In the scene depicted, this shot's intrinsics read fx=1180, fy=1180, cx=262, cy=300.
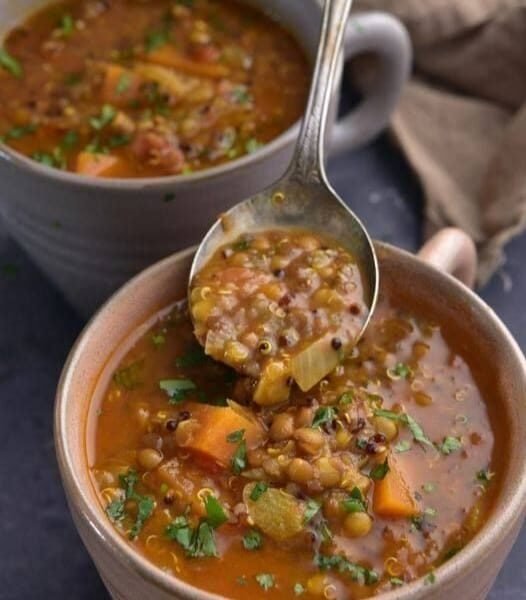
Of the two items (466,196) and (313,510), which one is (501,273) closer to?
(466,196)

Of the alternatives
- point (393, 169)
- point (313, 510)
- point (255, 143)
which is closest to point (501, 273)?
point (393, 169)

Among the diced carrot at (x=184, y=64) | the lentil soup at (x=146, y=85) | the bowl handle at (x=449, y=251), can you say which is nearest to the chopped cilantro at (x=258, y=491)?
the bowl handle at (x=449, y=251)

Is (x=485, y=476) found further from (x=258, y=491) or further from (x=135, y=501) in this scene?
(x=135, y=501)

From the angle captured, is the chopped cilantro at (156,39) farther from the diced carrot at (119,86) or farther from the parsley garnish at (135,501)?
the parsley garnish at (135,501)

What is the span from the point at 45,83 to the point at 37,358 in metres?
0.61

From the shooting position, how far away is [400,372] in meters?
1.99

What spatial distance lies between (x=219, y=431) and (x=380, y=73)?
3.91 ft

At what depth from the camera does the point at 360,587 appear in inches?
67.2

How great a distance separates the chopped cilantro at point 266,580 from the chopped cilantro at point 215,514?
0.10 m

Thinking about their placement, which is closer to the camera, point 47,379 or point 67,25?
point 47,379

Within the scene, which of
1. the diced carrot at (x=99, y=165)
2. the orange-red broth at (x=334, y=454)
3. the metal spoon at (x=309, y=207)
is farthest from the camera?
the diced carrot at (x=99, y=165)

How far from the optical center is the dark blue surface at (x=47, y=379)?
2250 mm

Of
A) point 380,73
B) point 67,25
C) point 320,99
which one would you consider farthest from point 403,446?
point 67,25

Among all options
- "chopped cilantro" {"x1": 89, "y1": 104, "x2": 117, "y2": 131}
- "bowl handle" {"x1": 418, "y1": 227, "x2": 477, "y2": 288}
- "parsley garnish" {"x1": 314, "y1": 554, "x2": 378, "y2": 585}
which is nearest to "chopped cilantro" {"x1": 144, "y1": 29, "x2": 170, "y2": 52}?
"chopped cilantro" {"x1": 89, "y1": 104, "x2": 117, "y2": 131}
